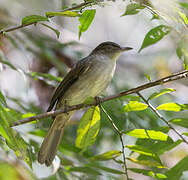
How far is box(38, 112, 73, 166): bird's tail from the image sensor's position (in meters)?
3.06

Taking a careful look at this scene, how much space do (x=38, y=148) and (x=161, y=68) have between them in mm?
3948

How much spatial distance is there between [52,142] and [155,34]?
1404 millimetres

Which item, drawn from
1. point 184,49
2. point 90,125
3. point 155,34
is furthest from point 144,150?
point 155,34

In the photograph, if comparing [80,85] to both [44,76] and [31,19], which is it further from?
[31,19]

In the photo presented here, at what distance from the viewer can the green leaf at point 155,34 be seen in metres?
2.54

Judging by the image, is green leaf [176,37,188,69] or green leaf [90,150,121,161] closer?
green leaf [176,37,188,69]

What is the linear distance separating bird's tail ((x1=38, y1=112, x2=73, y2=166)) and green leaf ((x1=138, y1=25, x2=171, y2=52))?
1214 mm

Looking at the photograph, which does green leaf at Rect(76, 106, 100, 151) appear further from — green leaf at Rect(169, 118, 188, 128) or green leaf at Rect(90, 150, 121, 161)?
green leaf at Rect(169, 118, 188, 128)

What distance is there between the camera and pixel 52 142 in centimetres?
331

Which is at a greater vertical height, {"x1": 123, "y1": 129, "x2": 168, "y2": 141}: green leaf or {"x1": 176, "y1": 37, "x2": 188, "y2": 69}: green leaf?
{"x1": 176, "y1": 37, "x2": 188, "y2": 69}: green leaf

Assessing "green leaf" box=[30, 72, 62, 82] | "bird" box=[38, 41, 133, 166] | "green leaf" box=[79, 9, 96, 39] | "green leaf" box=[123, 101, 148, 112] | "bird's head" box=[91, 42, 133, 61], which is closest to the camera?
"green leaf" box=[79, 9, 96, 39]

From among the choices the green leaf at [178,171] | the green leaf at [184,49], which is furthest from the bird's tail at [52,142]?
the green leaf at [184,49]

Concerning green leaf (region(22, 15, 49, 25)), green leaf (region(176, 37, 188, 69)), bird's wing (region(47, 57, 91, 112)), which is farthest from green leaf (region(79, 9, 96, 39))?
bird's wing (region(47, 57, 91, 112))

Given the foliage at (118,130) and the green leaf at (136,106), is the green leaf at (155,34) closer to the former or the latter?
the foliage at (118,130)
